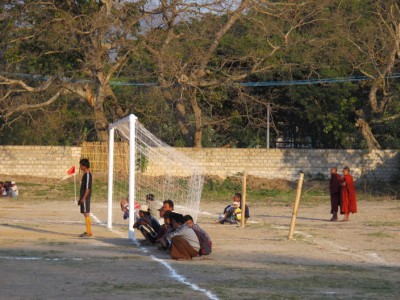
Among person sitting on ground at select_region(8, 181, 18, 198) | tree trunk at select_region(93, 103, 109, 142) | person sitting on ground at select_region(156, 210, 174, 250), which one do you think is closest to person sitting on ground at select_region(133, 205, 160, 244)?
person sitting on ground at select_region(156, 210, 174, 250)

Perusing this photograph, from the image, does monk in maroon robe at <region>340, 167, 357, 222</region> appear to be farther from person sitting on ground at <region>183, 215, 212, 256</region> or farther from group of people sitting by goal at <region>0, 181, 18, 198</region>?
group of people sitting by goal at <region>0, 181, 18, 198</region>

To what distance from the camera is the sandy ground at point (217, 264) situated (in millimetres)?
11980

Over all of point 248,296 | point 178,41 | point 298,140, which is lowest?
point 248,296

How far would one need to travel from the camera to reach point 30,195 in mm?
37938

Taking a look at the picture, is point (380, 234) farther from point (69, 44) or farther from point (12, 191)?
point (69, 44)

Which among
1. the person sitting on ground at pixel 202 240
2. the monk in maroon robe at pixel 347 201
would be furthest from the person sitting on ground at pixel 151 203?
the monk in maroon robe at pixel 347 201

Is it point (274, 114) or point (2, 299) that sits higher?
point (274, 114)

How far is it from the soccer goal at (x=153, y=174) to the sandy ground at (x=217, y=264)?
3.15ft

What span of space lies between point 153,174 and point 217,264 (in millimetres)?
11663

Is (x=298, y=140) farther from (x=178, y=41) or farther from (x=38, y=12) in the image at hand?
(x=38, y=12)

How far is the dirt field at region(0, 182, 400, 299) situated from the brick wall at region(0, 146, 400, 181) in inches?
672

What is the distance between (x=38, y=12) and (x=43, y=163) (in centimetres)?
732

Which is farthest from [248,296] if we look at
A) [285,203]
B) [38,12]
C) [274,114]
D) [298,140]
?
[298,140]

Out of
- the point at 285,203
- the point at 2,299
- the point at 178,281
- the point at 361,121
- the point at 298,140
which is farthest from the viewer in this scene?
the point at 298,140
